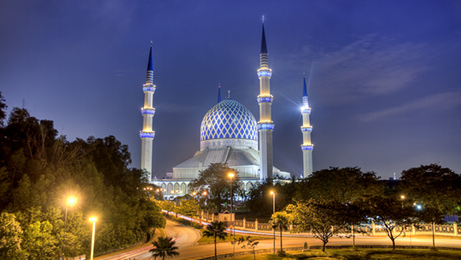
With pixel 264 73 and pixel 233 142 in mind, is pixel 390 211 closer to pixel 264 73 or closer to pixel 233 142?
pixel 264 73

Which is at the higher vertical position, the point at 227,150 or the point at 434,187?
the point at 227,150

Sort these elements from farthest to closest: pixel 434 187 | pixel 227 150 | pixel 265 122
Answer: pixel 227 150 < pixel 265 122 < pixel 434 187

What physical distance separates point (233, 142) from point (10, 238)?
197 feet

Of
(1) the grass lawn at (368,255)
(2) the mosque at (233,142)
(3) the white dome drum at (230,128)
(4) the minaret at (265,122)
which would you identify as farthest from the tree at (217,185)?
(1) the grass lawn at (368,255)

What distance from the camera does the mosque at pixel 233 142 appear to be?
58.4m

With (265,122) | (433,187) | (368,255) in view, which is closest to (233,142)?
(265,122)

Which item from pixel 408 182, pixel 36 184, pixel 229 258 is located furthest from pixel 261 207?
pixel 36 184

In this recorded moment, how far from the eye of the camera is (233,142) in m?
77.6

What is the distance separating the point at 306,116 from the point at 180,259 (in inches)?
1980

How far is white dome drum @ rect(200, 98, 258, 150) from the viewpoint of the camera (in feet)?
256

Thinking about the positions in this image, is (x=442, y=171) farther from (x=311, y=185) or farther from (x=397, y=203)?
(x=397, y=203)

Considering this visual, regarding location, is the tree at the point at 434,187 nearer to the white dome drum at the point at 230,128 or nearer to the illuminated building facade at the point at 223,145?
the illuminated building facade at the point at 223,145

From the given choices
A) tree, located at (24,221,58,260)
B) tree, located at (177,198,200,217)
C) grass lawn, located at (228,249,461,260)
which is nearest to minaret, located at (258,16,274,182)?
tree, located at (177,198,200,217)

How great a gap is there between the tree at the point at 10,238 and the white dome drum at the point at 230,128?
2337 inches
